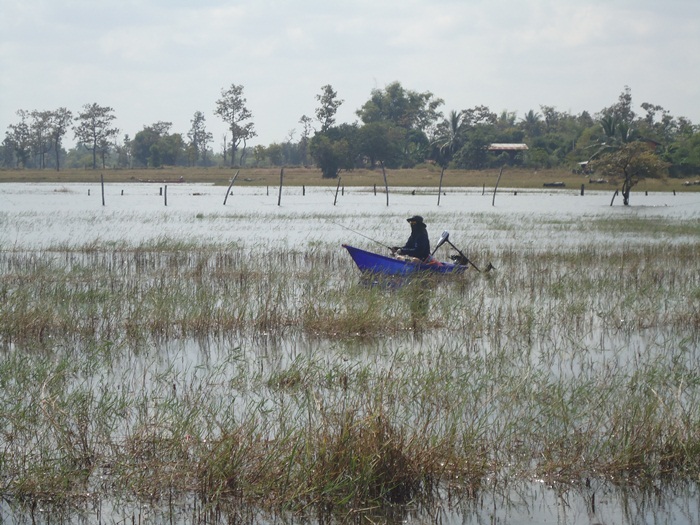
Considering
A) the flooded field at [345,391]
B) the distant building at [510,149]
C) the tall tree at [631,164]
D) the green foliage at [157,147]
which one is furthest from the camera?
the green foliage at [157,147]

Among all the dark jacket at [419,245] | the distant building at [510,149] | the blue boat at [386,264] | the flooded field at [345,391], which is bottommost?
the flooded field at [345,391]

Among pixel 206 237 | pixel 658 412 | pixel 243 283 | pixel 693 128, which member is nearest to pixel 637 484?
pixel 658 412

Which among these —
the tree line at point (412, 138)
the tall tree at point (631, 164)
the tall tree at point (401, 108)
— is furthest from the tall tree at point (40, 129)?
the tall tree at point (631, 164)

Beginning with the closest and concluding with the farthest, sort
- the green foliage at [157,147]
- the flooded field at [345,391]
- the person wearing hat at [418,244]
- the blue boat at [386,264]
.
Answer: the flooded field at [345,391] < the blue boat at [386,264] < the person wearing hat at [418,244] < the green foliage at [157,147]

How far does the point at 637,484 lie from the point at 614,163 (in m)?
44.0

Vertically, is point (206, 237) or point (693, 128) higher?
point (693, 128)

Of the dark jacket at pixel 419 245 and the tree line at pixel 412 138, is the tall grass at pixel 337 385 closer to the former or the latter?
the dark jacket at pixel 419 245

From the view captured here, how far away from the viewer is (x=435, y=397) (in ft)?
26.0

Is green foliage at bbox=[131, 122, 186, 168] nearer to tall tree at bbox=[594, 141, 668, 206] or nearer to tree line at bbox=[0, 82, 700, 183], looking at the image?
tree line at bbox=[0, 82, 700, 183]

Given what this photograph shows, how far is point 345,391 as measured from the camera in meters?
8.23

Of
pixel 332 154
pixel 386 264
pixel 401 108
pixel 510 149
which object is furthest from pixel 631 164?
pixel 401 108

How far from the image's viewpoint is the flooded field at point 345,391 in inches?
236

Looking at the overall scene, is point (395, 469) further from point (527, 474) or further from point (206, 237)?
point (206, 237)

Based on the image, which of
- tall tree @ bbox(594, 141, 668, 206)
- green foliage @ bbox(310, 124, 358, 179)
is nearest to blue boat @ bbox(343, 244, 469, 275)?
tall tree @ bbox(594, 141, 668, 206)
